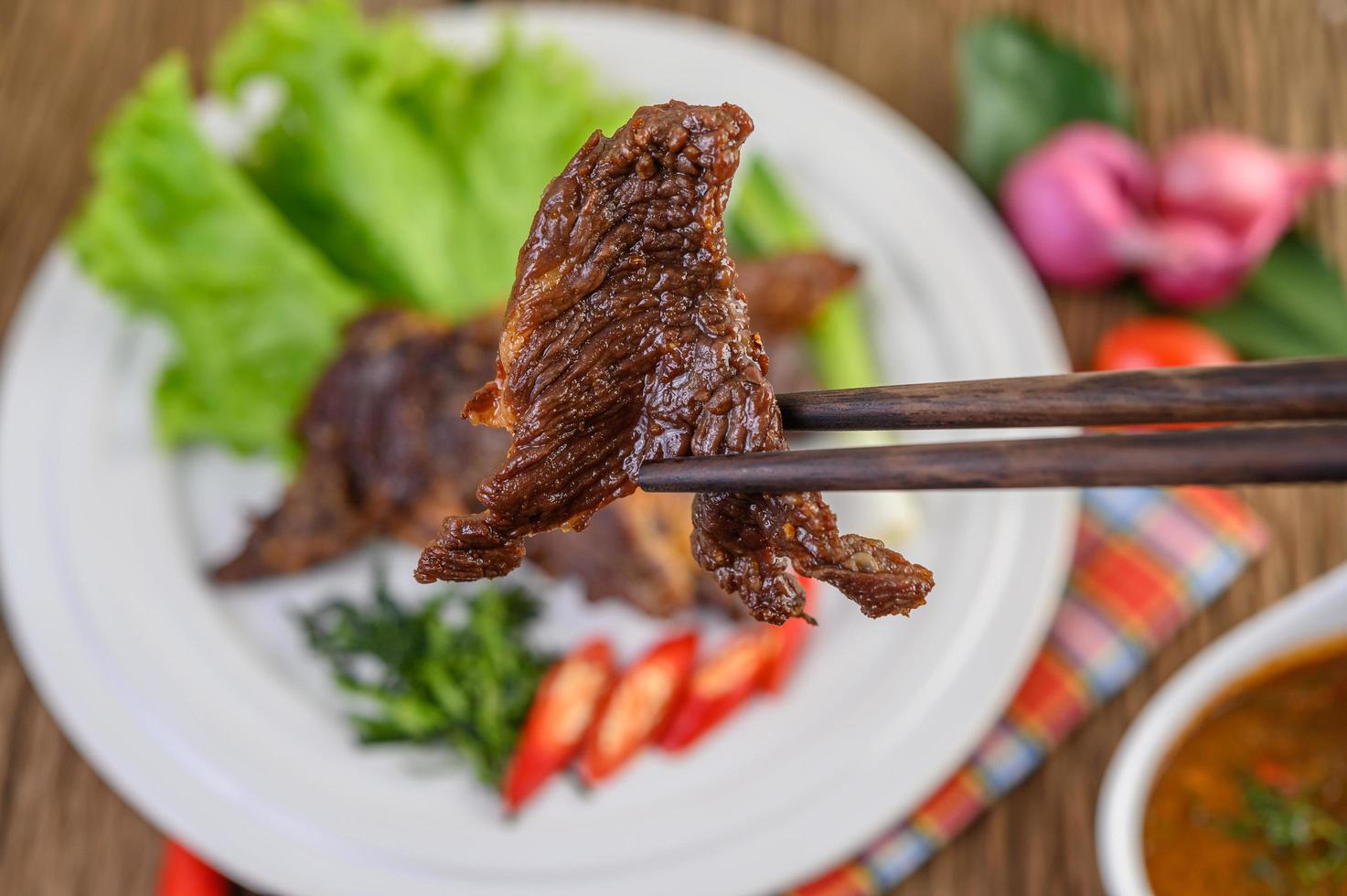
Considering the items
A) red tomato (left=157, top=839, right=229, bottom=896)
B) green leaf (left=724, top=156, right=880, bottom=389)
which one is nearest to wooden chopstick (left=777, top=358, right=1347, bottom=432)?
green leaf (left=724, top=156, right=880, bottom=389)

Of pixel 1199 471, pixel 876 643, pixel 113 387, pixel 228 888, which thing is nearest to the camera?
pixel 1199 471

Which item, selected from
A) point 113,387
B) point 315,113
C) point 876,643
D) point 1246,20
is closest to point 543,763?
point 876,643

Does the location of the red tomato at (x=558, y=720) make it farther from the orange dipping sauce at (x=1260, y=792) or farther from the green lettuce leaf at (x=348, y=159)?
the orange dipping sauce at (x=1260, y=792)

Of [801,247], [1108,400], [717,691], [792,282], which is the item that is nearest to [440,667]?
[717,691]

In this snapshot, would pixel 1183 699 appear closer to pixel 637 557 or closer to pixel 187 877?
pixel 637 557

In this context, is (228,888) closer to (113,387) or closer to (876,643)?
(113,387)

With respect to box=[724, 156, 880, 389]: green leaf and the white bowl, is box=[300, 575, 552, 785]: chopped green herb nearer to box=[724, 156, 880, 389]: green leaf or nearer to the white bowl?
box=[724, 156, 880, 389]: green leaf
